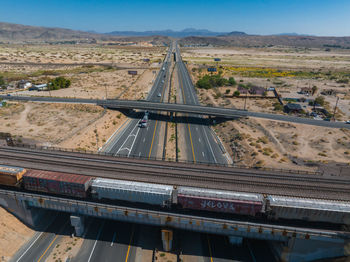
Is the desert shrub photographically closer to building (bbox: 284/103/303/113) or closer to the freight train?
the freight train

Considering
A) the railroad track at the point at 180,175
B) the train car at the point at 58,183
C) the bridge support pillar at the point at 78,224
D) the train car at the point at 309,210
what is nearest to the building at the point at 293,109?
the railroad track at the point at 180,175

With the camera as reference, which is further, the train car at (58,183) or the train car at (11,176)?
the train car at (11,176)

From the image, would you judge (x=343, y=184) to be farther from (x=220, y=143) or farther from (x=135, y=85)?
(x=135, y=85)

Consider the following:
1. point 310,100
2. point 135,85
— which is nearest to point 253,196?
point 310,100

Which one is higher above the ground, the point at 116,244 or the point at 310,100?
the point at 310,100

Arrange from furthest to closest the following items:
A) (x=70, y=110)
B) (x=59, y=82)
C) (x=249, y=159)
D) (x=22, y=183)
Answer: (x=59, y=82), (x=70, y=110), (x=249, y=159), (x=22, y=183)

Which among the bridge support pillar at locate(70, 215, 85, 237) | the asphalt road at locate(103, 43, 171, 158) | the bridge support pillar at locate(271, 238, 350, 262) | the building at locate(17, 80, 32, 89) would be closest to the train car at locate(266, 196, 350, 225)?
the bridge support pillar at locate(271, 238, 350, 262)

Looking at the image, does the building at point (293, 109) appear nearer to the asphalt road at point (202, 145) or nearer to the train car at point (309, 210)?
the asphalt road at point (202, 145)
